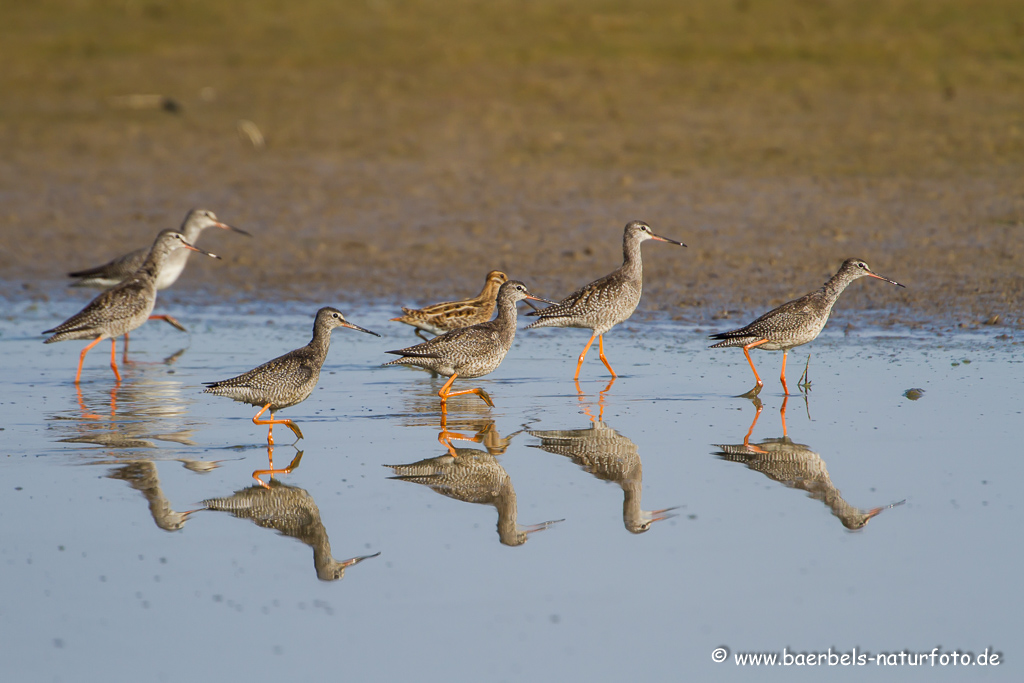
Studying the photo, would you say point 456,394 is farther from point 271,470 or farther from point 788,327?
point 788,327

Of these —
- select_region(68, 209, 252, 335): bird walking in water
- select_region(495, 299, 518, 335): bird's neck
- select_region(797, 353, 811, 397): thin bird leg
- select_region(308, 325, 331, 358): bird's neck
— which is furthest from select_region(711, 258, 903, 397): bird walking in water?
select_region(68, 209, 252, 335): bird walking in water

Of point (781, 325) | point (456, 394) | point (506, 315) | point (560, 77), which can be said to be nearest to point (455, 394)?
point (456, 394)

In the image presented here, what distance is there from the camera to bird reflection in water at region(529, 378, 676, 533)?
6.23 metres

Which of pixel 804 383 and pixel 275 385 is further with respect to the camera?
pixel 804 383

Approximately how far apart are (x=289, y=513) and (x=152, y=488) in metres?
0.91

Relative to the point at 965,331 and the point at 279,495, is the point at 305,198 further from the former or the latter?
the point at 279,495

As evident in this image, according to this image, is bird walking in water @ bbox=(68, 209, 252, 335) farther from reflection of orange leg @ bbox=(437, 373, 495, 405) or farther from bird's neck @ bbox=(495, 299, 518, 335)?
reflection of orange leg @ bbox=(437, 373, 495, 405)

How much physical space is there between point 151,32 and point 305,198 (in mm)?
10985

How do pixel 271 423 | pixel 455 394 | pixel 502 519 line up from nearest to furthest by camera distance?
pixel 502 519 → pixel 271 423 → pixel 455 394

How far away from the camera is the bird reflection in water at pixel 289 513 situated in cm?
571

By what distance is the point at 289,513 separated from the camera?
641cm

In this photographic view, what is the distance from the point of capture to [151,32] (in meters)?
25.8

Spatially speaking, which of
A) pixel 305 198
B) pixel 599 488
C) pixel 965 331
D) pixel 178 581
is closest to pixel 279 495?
pixel 178 581

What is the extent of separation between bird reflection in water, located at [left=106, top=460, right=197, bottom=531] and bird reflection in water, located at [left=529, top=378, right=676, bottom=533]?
2.20m
